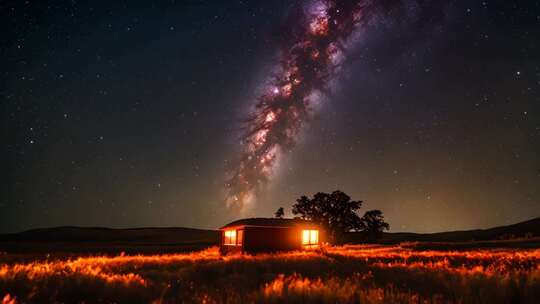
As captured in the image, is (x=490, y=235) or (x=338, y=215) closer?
(x=338, y=215)

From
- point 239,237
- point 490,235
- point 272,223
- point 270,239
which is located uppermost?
point 272,223

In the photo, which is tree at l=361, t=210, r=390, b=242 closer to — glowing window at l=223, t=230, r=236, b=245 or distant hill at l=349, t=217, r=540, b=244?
distant hill at l=349, t=217, r=540, b=244

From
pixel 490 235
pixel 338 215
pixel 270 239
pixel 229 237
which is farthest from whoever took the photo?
pixel 490 235

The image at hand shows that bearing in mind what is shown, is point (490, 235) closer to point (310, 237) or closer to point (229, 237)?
point (310, 237)

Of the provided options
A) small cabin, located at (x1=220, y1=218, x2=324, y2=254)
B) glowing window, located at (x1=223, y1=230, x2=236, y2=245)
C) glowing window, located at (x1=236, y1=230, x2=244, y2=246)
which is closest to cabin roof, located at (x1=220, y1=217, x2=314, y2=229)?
small cabin, located at (x1=220, y1=218, x2=324, y2=254)

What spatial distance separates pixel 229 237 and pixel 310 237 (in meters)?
8.06

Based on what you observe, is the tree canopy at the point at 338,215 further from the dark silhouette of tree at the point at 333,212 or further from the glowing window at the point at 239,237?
the glowing window at the point at 239,237

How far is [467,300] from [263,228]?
27310 millimetres

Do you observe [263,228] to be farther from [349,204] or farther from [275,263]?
[349,204]

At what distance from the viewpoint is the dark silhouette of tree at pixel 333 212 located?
171 feet

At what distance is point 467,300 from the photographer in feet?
24.2

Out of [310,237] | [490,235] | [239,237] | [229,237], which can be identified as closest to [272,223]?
[239,237]

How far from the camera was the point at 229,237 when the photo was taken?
127 ft

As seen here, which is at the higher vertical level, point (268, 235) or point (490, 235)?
point (268, 235)
